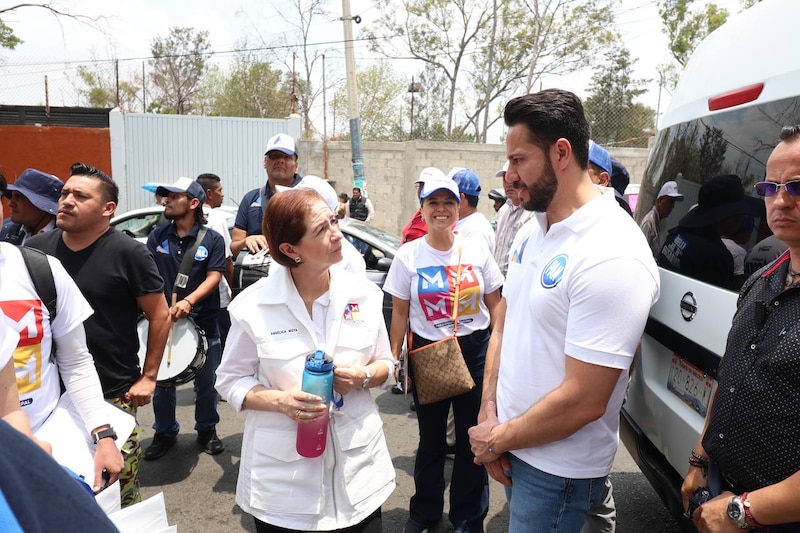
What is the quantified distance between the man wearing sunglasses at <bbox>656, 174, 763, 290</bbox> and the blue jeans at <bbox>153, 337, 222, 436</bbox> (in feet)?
10.8

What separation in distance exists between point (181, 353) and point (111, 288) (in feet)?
3.92

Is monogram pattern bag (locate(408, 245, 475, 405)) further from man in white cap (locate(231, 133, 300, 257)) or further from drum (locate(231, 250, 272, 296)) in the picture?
drum (locate(231, 250, 272, 296))

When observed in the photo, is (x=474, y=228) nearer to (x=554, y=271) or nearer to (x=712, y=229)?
(x=712, y=229)

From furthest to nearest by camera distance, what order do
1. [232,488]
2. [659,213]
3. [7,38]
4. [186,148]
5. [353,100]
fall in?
1. [7,38]
2. [186,148]
3. [353,100]
4. [232,488]
5. [659,213]

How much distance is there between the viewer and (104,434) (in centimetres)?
212

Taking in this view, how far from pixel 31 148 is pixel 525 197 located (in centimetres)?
1735

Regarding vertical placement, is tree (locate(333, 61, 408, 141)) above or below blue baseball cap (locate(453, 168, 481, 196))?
above

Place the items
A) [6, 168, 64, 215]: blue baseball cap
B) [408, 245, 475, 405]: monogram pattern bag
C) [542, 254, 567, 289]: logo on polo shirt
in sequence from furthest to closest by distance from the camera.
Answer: [6, 168, 64, 215]: blue baseball cap, [408, 245, 475, 405]: monogram pattern bag, [542, 254, 567, 289]: logo on polo shirt

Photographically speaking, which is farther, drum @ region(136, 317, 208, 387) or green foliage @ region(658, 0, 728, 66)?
green foliage @ region(658, 0, 728, 66)

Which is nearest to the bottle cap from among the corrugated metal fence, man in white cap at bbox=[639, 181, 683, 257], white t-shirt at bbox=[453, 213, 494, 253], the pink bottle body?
the pink bottle body

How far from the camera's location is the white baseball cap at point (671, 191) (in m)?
2.44

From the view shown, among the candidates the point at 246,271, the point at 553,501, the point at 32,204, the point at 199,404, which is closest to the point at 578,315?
the point at 553,501

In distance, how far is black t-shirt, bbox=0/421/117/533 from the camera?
0.60 m

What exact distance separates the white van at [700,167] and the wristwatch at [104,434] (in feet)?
7.12
